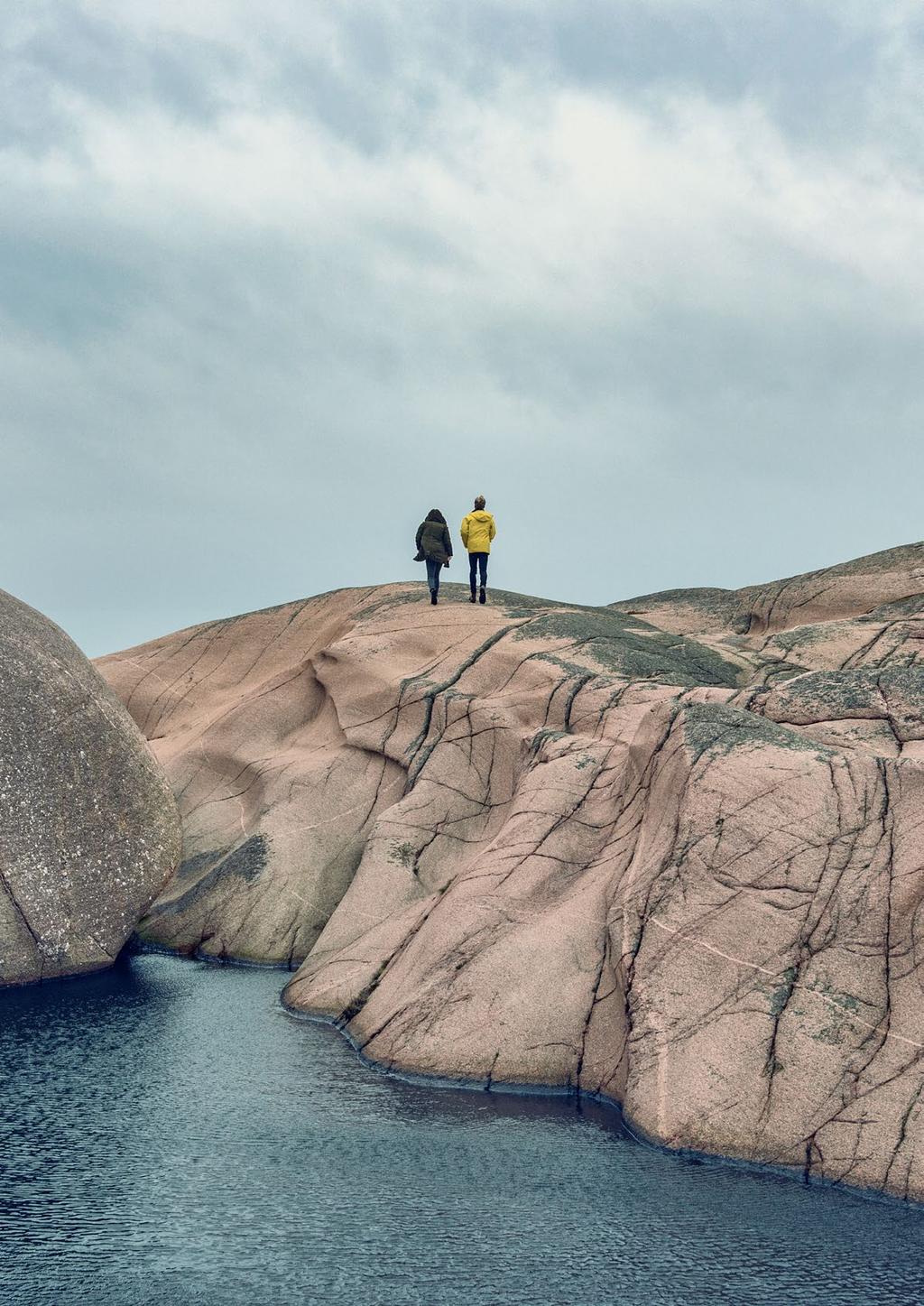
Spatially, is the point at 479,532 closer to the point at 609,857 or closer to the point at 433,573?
the point at 433,573

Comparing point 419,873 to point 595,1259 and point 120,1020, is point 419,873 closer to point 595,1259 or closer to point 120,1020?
point 120,1020

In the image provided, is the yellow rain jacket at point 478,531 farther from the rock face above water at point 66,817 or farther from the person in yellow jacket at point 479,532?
the rock face above water at point 66,817

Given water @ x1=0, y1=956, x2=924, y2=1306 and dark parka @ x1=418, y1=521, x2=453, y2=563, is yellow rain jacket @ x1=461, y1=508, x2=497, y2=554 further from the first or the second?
water @ x1=0, y1=956, x2=924, y2=1306

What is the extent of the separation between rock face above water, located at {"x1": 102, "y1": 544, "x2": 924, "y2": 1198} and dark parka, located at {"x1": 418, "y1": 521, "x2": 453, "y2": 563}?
3.76 feet

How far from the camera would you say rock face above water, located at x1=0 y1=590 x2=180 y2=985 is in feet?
55.3

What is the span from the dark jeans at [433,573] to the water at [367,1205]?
11200 millimetres

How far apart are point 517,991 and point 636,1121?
7.06 ft

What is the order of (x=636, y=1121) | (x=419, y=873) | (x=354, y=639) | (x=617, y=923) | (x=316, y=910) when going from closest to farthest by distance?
(x=636, y=1121)
(x=617, y=923)
(x=419, y=873)
(x=316, y=910)
(x=354, y=639)

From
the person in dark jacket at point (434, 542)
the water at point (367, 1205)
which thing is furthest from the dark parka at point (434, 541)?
the water at point (367, 1205)

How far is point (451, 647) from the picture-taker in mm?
21453

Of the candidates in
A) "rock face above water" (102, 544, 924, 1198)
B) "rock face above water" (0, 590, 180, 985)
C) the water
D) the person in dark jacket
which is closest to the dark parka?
the person in dark jacket

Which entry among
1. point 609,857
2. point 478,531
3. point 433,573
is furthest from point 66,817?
point 478,531

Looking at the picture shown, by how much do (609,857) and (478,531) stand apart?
9479 millimetres

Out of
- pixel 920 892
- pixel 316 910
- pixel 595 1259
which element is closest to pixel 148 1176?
pixel 595 1259
